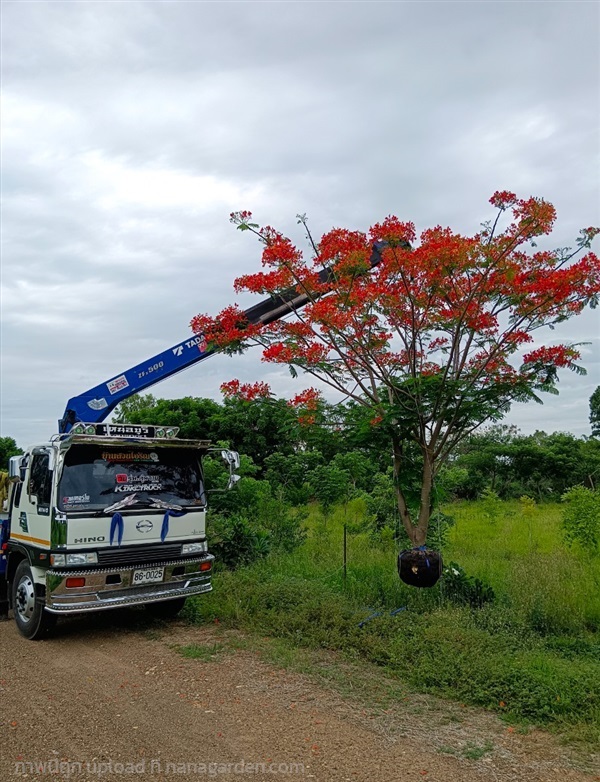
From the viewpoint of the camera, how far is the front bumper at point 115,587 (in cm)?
709

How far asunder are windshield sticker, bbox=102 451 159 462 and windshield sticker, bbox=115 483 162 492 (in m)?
0.31

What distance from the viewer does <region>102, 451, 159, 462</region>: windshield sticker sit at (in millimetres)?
7867

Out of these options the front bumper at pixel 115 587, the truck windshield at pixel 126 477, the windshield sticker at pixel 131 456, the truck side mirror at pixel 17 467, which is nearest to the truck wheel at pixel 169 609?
the front bumper at pixel 115 587

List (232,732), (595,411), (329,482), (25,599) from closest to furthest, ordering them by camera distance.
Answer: (232,732) < (25,599) < (329,482) < (595,411)

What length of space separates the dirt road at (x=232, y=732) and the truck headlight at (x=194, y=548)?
167 centimetres

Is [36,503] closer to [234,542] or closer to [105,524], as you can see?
[105,524]

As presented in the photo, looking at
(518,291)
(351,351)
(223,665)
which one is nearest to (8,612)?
(223,665)

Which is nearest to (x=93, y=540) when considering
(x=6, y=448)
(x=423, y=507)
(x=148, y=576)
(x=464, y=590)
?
(x=148, y=576)

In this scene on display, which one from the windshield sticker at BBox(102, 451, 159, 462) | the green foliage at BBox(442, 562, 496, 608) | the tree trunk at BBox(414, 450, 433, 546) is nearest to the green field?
the green foliage at BBox(442, 562, 496, 608)

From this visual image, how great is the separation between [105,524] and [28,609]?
1.58 metres

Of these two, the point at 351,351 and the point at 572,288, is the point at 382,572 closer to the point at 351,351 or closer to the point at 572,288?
the point at 351,351

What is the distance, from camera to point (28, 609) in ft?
25.6

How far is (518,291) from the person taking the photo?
6926 millimetres

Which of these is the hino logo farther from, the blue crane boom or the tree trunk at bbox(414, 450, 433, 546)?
the tree trunk at bbox(414, 450, 433, 546)
